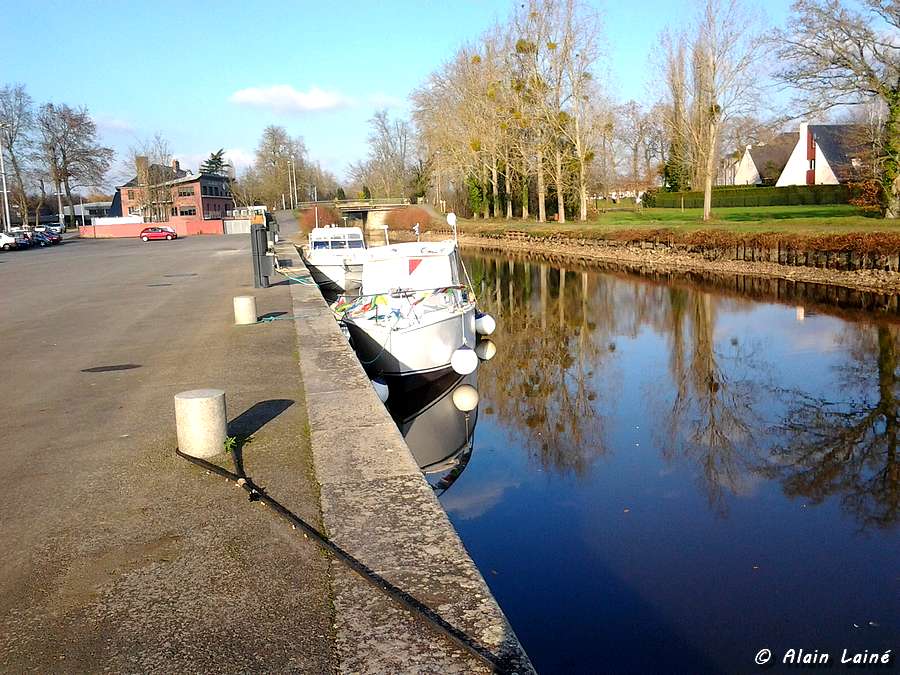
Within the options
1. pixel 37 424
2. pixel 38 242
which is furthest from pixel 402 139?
pixel 37 424

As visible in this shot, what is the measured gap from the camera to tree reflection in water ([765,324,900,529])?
8562 millimetres

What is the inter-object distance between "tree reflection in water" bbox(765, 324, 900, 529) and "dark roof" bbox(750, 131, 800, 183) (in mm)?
77614

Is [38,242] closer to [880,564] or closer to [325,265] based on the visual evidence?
[325,265]

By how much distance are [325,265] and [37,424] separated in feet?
73.8

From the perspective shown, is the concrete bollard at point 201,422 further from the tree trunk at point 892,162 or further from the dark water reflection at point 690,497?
the tree trunk at point 892,162

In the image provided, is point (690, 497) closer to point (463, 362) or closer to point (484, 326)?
point (463, 362)

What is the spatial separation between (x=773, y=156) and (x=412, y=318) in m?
85.8

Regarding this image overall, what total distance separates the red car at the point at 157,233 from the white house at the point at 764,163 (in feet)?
191

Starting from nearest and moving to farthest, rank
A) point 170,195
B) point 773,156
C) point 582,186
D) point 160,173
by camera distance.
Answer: point 582,186, point 773,156, point 160,173, point 170,195

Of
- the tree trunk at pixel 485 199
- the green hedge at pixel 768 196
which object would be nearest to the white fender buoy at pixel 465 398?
the green hedge at pixel 768 196

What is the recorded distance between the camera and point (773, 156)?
9044cm

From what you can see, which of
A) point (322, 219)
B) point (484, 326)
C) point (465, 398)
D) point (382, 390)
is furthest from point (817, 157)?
point (382, 390)

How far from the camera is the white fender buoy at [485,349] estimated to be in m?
17.8

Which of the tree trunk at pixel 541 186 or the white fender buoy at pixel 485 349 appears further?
the tree trunk at pixel 541 186
